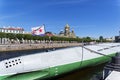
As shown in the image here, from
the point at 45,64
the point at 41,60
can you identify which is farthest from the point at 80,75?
the point at 41,60

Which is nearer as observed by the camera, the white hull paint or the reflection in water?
the white hull paint

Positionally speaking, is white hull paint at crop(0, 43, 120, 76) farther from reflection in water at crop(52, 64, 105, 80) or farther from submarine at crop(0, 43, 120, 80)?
reflection in water at crop(52, 64, 105, 80)

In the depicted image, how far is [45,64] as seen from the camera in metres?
7.21

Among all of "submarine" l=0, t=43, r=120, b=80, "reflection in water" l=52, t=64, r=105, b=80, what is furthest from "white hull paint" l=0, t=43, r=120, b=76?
"reflection in water" l=52, t=64, r=105, b=80

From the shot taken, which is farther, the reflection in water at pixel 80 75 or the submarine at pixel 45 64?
the reflection in water at pixel 80 75

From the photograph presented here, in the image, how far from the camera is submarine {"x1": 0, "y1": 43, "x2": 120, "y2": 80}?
21.9ft

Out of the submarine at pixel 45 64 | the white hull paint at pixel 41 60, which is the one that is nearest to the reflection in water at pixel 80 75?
the submarine at pixel 45 64

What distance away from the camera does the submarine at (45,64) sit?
21.9 feet

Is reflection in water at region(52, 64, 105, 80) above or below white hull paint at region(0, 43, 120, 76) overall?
below

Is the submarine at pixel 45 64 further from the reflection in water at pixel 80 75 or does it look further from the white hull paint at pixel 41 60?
the reflection in water at pixel 80 75

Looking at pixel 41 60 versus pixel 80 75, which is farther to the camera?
pixel 80 75

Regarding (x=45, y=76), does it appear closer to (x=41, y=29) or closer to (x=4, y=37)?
(x=41, y=29)

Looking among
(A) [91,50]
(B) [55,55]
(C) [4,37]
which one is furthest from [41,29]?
(C) [4,37]

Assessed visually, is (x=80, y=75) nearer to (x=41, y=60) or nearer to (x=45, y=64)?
(x=45, y=64)
